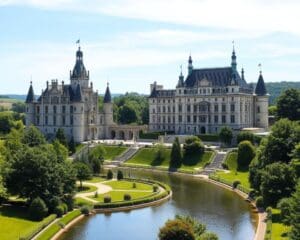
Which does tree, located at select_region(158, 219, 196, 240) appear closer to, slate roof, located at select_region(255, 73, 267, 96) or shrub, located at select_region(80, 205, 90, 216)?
shrub, located at select_region(80, 205, 90, 216)

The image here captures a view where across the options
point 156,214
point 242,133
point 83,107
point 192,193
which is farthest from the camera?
point 83,107

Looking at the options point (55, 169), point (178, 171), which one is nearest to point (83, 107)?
point (178, 171)

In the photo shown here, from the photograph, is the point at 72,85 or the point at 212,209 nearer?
the point at 212,209

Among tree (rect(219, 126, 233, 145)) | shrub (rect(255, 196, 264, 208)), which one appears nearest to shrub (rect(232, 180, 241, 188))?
shrub (rect(255, 196, 264, 208))

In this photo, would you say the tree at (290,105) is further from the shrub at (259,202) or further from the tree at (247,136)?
the shrub at (259,202)

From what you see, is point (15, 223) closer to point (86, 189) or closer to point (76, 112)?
point (86, 189)

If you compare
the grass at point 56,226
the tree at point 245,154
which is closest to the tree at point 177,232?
the grass at point 56,226

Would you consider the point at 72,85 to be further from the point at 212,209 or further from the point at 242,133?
the point at 212,209
